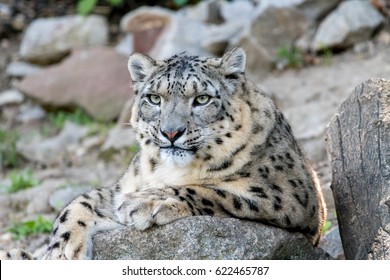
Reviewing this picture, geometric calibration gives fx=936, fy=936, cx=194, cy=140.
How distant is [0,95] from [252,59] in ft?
14.2

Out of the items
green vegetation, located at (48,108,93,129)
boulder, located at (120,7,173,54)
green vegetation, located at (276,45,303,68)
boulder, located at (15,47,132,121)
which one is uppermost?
green vegetation, located at (276,45,303,68)

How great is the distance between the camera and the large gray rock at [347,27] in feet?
40.2

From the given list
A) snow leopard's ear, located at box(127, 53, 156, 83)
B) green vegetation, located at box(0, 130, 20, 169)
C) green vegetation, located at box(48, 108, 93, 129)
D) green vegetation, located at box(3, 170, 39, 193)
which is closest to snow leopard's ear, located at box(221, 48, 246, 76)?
snow leopard's ear, located at box(127, 53, 156, 83)

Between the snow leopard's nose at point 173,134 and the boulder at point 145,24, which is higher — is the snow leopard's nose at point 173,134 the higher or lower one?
the higher one

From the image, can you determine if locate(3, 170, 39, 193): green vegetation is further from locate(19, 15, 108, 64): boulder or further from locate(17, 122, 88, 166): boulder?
locate(19, 15, 108, 64): boulder

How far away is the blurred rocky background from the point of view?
10922mm

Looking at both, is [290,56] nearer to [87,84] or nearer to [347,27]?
[347,27]

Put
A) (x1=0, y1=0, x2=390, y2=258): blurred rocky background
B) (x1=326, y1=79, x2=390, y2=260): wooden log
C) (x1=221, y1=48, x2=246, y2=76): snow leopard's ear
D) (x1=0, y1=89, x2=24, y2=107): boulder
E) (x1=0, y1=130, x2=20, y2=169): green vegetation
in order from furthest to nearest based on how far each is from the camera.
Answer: (x1=0, y1=89, x2=24, y2=107): boulder → (x1=0, y1=130, x2=20, y2=169): green vegetation → (x1=0, y1=0, x2=390, y2=258): blurred rocky background → (x1=221, y1=48, x2=246, y2=76): snow leopard's ear → (x1=326, y1=79, x2=390, y2=260): wooden log

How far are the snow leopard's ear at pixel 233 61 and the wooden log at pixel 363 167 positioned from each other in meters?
0.76

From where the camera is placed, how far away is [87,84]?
532 inches

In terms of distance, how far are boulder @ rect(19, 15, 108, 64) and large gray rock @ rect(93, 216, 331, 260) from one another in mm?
9670

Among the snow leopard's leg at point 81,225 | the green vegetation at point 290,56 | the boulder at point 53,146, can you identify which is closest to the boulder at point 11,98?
the boulder at point 53,146

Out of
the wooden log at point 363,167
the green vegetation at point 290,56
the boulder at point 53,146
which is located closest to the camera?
the wooden log at point 363,167

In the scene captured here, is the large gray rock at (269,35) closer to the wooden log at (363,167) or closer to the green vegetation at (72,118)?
the green vegetation at (72,118)
